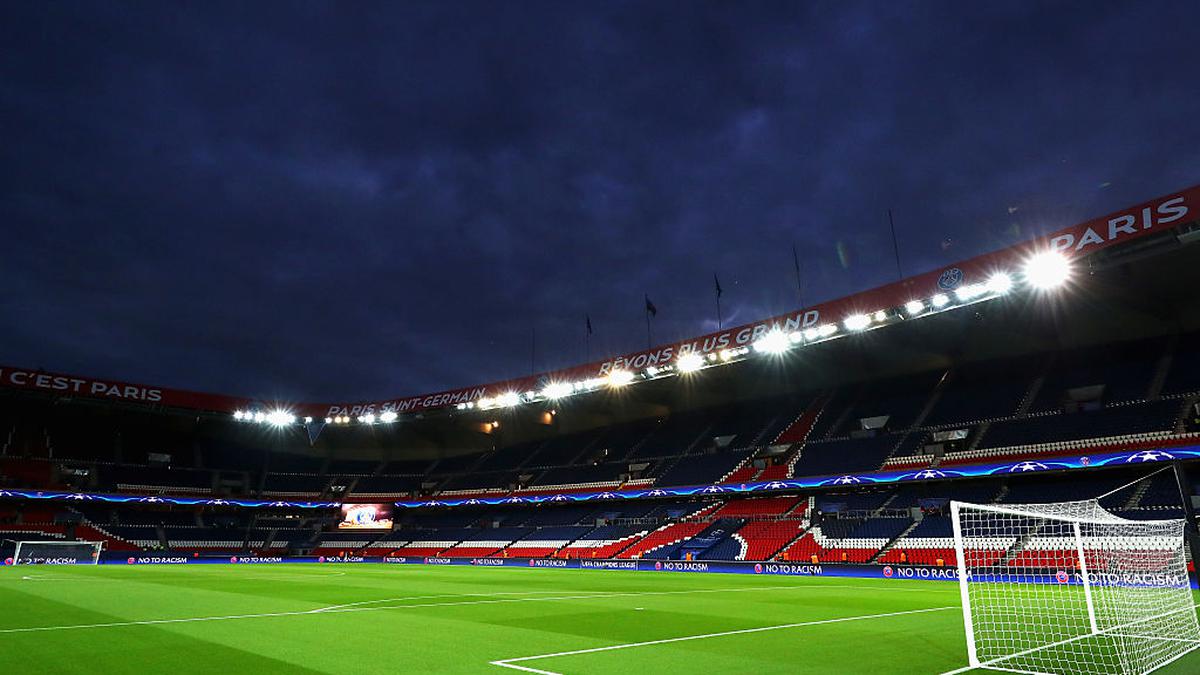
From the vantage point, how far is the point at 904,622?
1352 centimetres

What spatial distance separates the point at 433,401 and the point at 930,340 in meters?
34.5

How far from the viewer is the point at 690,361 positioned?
40094mm

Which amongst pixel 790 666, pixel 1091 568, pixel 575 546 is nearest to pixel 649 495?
pixel 575 546

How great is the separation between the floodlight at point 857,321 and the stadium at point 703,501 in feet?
0.92

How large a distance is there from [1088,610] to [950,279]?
18.6 m

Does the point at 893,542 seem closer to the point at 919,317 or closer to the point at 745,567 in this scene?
the point at 745,567

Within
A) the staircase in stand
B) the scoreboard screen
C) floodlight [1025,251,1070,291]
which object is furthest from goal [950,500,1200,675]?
the scoreboard screen

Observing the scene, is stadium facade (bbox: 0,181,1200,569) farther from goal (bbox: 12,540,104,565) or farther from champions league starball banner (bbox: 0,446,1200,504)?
goal (bbox: 12,540,104,565)

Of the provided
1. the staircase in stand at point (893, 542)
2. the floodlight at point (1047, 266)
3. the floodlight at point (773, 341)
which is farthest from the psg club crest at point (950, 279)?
the staircase in stand at point (893, 542)

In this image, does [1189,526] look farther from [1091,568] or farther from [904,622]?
[1091,568]

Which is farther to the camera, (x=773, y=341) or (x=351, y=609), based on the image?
(x=773, y=341)

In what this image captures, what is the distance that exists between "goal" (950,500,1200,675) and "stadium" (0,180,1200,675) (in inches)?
4.3

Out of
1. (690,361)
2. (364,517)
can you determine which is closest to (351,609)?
(690,361)

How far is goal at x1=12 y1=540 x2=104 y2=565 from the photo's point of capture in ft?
129
